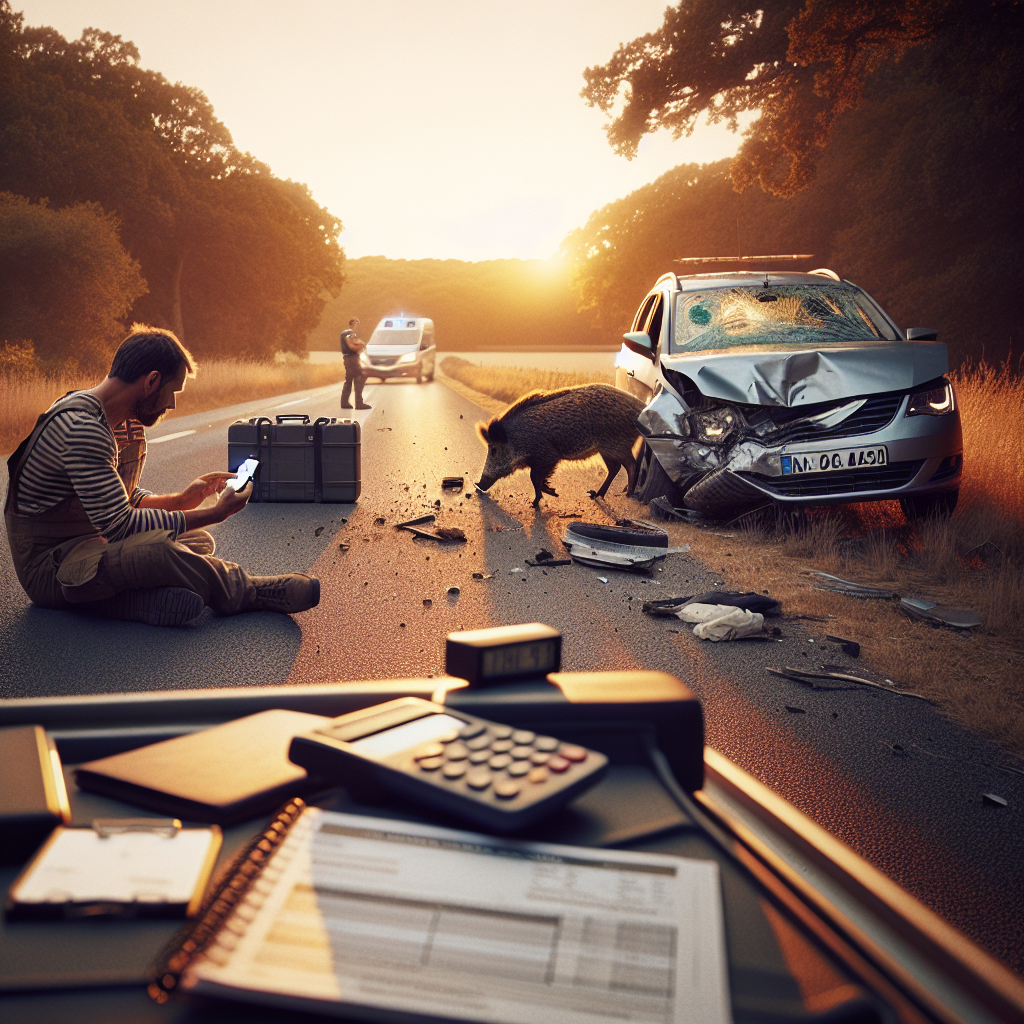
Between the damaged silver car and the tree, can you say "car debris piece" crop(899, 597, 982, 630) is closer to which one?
the damaged silver car

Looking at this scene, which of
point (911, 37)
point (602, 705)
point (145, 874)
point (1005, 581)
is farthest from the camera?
point (911, 37)

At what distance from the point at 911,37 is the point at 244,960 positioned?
1369 centimetres

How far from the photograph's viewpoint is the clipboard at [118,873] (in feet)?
3.58

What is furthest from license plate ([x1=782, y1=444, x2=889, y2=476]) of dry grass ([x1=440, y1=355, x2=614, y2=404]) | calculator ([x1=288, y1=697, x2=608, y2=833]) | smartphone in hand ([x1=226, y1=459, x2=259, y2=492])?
dry grass ([x1=440, y1=355, x2=614, y2=404])

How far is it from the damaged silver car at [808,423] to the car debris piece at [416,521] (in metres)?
2.18

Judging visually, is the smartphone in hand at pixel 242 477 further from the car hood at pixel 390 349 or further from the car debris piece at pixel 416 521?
the car hood at pixel 390 349

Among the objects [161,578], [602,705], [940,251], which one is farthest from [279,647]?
[940,251]

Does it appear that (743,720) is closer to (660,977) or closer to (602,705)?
(602,705)

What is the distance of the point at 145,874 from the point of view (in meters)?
1.14

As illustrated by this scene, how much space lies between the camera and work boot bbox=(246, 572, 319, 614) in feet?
18.1

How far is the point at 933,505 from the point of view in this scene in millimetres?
7703

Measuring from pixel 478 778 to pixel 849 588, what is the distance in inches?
222

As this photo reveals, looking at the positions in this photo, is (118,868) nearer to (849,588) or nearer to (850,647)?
(850,647)

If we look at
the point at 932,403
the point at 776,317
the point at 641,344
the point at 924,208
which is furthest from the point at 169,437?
the point at 924,208
